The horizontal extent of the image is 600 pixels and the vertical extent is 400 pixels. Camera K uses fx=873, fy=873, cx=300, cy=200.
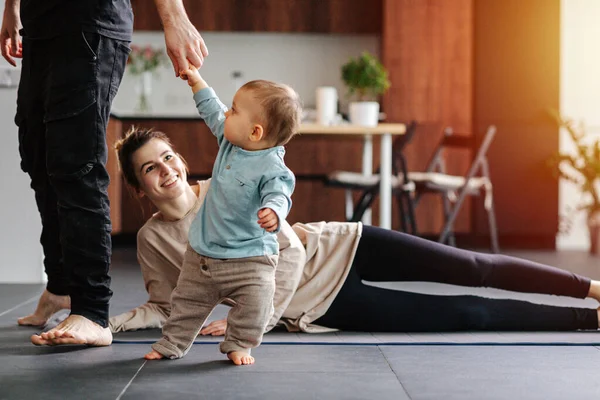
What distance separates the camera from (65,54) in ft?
6.42

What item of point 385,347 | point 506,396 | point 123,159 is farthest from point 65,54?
point 506,396

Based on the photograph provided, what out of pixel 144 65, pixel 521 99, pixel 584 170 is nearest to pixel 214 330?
pixel 584 170

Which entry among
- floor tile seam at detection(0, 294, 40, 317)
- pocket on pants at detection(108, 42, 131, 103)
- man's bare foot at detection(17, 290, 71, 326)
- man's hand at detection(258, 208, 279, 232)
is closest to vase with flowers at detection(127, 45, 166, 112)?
floor tile seam at detection(0, 294, 40, 317)

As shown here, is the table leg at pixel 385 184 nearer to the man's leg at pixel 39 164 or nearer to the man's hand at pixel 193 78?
the man's leg at pixel 39 164

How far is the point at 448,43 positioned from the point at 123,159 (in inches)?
182

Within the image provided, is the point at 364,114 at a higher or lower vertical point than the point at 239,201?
higher

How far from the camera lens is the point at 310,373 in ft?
5.75

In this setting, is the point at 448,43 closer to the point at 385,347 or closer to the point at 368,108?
the point at 368,108

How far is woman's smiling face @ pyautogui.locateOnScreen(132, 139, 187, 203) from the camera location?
2143mm

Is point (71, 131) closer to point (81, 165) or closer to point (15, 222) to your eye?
point (81, 165)

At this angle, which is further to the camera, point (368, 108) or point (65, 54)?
point (368, 108)

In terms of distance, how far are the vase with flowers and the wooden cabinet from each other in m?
0.23

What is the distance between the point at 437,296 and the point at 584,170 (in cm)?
416

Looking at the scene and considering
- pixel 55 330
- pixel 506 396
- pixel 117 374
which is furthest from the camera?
pixel 55 330
